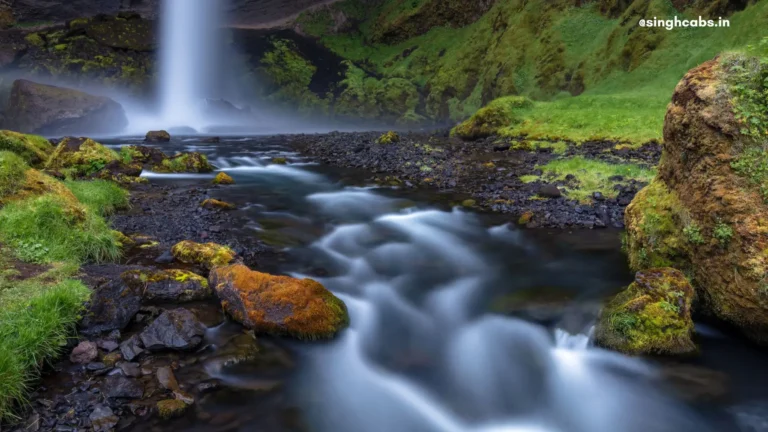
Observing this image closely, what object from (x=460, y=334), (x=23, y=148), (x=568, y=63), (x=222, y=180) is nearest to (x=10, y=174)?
(x=222, y=180)

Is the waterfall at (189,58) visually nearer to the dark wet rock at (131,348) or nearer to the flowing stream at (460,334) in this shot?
the flowing stream at (460,334)

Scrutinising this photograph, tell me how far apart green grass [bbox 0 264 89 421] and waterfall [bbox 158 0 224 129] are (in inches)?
1404

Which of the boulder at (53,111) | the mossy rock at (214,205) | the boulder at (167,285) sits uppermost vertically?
the boulder at (53,111)

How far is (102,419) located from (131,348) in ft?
3.30

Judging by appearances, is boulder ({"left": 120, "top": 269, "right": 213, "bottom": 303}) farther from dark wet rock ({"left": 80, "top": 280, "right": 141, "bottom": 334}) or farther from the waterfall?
the waterfall

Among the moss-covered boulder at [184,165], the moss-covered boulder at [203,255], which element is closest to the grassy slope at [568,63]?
the moss-covered boulder at [184,165]

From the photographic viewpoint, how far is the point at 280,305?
5.61 metres

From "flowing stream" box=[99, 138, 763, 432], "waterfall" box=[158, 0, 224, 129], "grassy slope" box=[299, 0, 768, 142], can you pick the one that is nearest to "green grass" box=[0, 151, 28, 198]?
"flowing stream" box=[99, 138, 763, 432]

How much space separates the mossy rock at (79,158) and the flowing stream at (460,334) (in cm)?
608

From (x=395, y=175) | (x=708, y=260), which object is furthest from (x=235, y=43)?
(x=708, y=260)

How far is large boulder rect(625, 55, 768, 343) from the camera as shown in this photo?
4.97m

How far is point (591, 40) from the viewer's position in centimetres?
2897

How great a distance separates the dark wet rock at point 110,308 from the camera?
5066 mm

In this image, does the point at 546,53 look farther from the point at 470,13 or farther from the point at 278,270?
the point at 278,270
